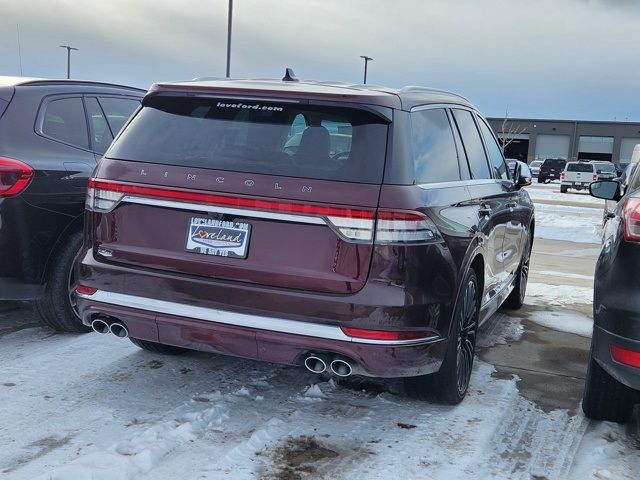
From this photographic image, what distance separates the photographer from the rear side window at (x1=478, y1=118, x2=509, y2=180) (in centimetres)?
512

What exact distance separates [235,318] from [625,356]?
1819 millimetres

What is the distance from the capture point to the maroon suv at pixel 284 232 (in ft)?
10.0

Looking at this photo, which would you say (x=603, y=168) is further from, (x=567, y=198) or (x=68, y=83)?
(x=68, y=83)

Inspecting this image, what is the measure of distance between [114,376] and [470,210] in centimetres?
239

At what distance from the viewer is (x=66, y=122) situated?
4949 mm

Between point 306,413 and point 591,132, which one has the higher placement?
point 591,132

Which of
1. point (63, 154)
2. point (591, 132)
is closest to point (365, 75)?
point (63, 154)

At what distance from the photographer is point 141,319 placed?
10.9ft

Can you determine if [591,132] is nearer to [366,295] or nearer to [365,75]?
[365,75]

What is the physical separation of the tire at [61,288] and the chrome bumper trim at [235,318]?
1384 mm

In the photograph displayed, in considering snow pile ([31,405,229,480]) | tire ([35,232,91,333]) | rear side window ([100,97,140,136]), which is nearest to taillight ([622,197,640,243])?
snow pile ([31,405,229,480])

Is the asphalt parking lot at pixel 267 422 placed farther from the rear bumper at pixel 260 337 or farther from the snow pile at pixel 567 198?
the snow pile at pixel 567 198

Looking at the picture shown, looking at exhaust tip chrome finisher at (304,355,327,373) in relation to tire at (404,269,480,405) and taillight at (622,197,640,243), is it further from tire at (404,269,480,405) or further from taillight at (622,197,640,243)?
taillight at (622,197,640,243)

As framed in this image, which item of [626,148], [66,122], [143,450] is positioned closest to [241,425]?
[143,450]
